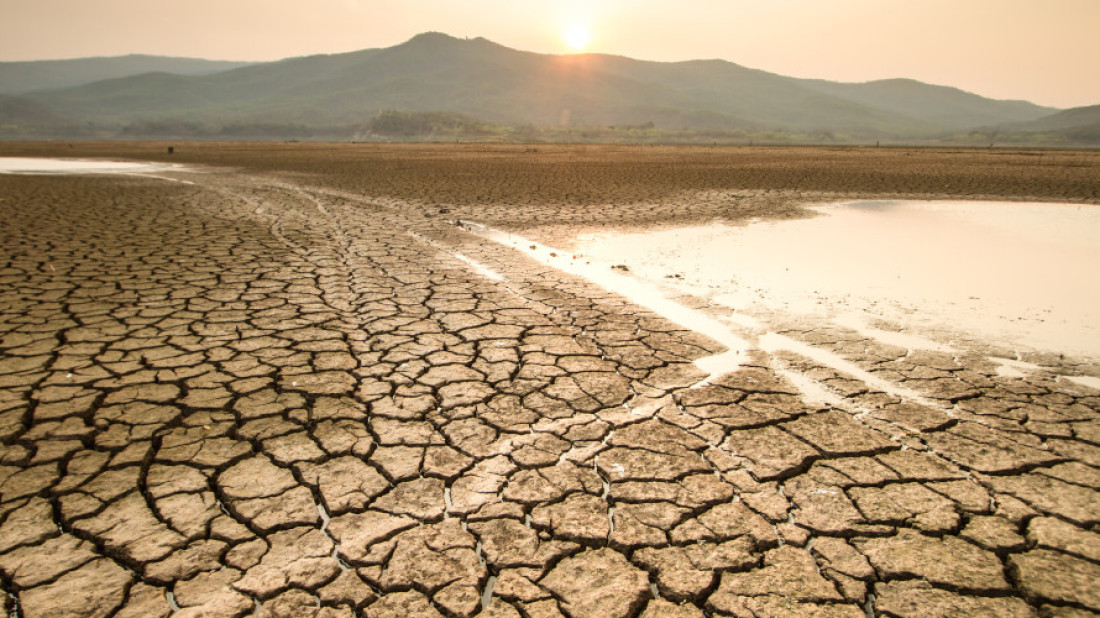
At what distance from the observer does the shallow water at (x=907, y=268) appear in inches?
170

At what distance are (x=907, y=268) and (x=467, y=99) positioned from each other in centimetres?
14371

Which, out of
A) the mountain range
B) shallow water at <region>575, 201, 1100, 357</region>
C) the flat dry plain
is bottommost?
the flat dry plain

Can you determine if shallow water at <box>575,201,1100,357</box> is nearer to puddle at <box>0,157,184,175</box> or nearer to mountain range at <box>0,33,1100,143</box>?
puddle at <box>0,157,184,175</box>

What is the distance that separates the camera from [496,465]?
241 centimetres

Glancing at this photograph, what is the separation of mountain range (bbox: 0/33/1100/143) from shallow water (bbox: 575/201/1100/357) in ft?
311

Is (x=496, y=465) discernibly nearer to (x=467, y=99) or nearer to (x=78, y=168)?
(x=78, y=168)

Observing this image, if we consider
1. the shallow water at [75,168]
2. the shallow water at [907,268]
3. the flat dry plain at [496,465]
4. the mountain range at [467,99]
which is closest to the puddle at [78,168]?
the shallow water at [75,168]

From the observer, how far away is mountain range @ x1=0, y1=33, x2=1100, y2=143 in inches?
4461

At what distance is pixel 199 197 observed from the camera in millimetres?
11023

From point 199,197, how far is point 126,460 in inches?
414

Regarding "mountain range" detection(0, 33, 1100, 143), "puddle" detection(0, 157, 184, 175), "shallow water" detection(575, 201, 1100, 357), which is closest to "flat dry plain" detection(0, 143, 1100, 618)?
"shallow water" detection(575, 201, 1100, 357)

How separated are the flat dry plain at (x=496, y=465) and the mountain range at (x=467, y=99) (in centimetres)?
9681

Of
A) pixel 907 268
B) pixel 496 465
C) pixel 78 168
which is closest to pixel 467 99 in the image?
pixel 78 168

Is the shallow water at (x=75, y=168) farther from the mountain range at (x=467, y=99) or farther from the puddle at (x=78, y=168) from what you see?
the mountain range at (x=467, y=99)
